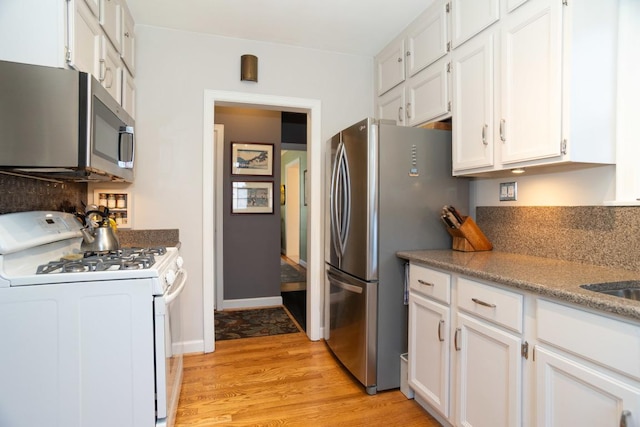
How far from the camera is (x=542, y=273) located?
1394 mm

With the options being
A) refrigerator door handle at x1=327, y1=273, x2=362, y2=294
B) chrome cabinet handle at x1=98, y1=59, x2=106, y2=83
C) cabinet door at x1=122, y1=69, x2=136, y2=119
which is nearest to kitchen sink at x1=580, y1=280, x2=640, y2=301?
refrigerator door handle at x1=327, y1=273, x2=362, y2=294

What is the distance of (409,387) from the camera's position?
209 centimetres

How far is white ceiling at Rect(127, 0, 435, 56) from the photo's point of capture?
88.8 inches

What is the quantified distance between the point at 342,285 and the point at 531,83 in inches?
63.3

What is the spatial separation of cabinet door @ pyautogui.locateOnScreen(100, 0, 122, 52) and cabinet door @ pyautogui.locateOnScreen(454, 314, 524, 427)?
2354 mm

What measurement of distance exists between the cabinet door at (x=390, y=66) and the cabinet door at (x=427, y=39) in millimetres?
98

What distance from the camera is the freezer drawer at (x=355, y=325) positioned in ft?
6.96

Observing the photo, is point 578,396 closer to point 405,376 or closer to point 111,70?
point 405,376

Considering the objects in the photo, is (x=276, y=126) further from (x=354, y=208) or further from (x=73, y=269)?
(x=73, y=269)

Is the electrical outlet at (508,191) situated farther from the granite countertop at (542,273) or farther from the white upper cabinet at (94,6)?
the white upper cabinet at (94,6)

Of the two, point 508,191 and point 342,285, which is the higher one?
point 508,191

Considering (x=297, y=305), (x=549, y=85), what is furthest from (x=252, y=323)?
(x=549, y=85)

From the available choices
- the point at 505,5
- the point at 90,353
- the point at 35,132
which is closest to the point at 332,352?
the point at 90,353

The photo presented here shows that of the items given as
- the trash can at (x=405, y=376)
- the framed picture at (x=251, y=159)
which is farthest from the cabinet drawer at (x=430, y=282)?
the framed picture at (x=251, y=159)
